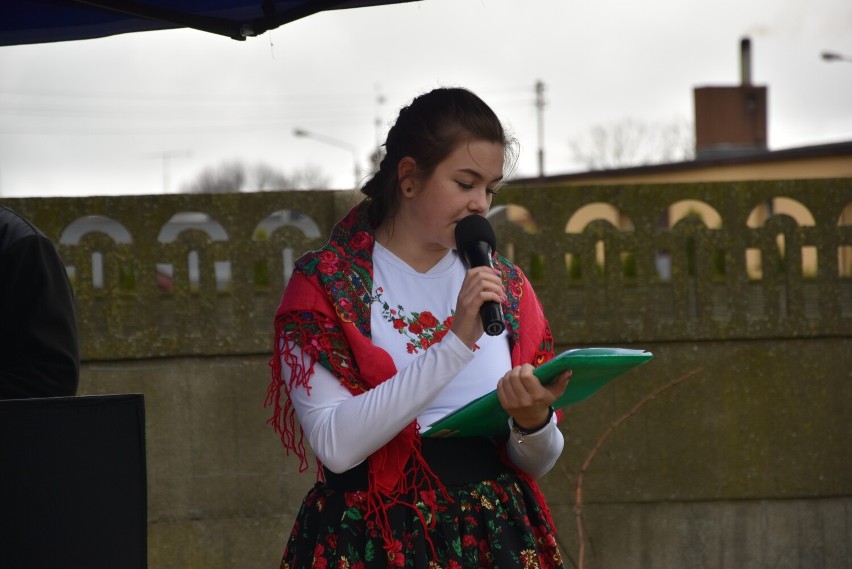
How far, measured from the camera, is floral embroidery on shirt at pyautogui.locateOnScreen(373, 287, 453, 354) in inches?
100

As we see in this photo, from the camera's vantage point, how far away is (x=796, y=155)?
26938 millimetres

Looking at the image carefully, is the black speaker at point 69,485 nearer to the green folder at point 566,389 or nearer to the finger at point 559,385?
the green folder at point 566,389

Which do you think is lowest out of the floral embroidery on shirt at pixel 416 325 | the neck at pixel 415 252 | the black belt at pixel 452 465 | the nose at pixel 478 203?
the black belt at pixel 452 465

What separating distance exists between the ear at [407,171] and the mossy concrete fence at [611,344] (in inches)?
90.2

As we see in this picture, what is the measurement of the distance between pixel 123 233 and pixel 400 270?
266 centimetres

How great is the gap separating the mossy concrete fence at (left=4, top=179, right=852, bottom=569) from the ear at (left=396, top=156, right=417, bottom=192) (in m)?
2.29

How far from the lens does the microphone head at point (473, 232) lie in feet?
8.13

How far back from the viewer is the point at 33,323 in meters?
2.76

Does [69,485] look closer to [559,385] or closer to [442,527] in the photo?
[442,527]

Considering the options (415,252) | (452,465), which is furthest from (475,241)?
(452,465)

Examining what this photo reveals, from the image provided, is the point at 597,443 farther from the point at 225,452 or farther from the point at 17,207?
the point at 17,207

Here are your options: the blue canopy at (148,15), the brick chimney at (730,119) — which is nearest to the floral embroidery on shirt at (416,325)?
the blue canopy at (148,15)

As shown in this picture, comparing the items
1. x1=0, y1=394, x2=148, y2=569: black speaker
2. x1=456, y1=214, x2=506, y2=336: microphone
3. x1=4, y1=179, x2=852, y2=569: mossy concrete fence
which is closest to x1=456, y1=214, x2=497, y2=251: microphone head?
x1=456, y1=214, x2=506, y2=336: microphone

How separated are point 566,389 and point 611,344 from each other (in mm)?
2537
